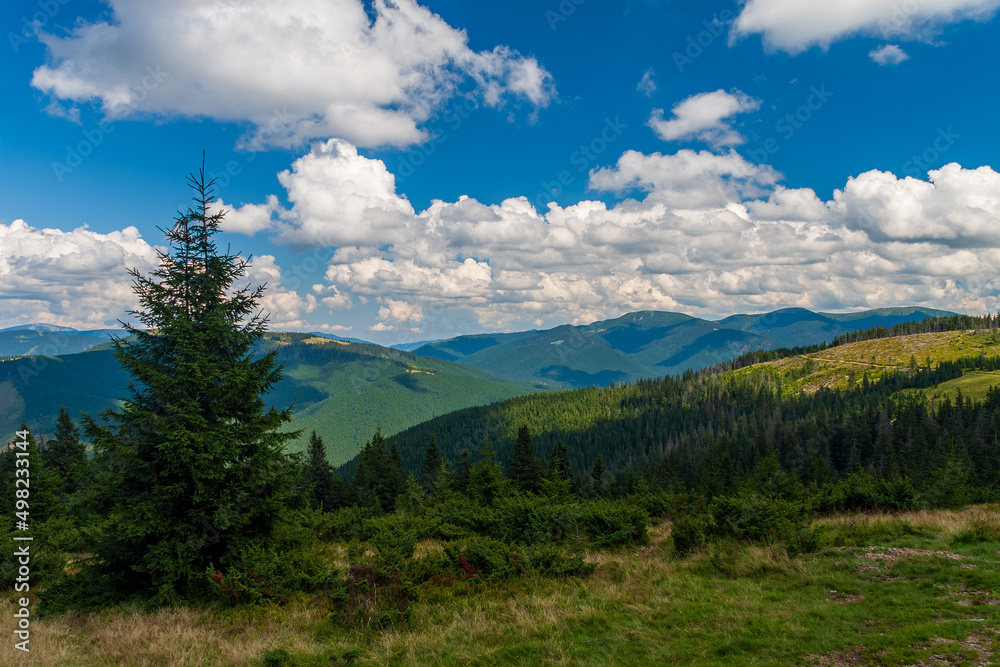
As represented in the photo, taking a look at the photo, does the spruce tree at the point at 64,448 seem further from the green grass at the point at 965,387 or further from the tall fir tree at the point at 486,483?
the green grass at the point at 965,387

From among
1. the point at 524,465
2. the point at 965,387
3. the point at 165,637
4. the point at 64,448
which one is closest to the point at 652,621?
the point at 165,637

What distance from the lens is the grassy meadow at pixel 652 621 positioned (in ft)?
30.5

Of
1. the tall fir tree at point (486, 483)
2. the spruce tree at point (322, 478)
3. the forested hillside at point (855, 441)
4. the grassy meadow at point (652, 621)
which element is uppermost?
the grassy meadow at point (652, 621)

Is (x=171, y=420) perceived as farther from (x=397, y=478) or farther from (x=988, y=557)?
(x=397, y=478)

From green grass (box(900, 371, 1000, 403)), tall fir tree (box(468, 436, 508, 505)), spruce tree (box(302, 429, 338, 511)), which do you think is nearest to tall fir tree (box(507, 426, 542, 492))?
tall fir tree (box(468, 436, 508, 505))

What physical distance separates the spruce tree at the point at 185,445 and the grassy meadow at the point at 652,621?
5.37 feet

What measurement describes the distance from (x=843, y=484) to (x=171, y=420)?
29.5m

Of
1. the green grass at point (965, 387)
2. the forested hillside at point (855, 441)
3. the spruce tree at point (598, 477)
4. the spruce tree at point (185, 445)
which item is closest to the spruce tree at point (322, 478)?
the spruce tree at point (598, 477)

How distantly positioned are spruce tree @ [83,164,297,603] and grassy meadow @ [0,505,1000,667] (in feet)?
5.37

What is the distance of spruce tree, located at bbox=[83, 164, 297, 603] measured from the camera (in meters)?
13.9

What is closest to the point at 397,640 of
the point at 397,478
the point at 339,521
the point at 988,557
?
the point at 339,521

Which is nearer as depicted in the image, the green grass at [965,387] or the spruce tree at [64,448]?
the spruce tree at [64,448]

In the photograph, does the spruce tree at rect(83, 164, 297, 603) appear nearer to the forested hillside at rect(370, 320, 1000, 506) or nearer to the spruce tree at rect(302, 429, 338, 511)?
the forested hillside at rect(370, 320, 1000, 506)

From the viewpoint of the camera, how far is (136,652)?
1045cm
